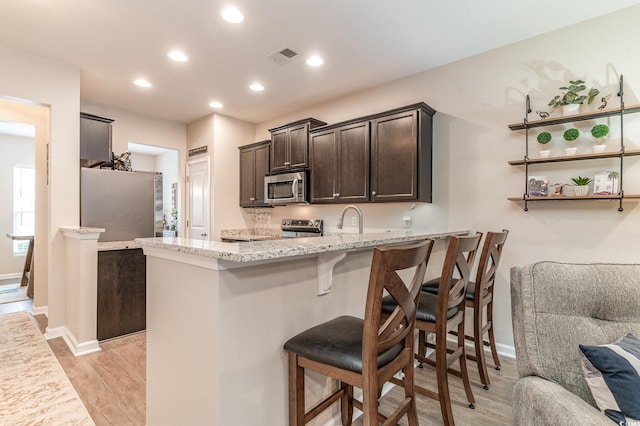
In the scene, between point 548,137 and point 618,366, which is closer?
point 618,366

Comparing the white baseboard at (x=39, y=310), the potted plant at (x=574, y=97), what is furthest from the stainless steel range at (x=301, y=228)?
the white baseboard at (x=39, y=310)

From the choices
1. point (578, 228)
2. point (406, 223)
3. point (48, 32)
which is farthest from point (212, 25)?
point (578, 228)

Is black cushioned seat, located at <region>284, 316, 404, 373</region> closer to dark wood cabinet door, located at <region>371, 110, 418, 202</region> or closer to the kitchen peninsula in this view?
the kitchen peninsula

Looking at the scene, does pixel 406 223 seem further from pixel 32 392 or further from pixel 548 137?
pixel 32 392

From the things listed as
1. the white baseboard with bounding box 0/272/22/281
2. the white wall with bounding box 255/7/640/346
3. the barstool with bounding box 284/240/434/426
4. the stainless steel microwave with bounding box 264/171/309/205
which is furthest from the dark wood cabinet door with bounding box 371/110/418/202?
the white baseboard with bounding box 0/272/22/281

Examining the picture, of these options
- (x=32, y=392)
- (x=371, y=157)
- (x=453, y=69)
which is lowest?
(x=32, y=392)

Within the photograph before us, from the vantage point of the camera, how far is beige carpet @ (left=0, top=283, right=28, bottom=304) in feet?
15.0

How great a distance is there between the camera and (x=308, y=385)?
1613mm

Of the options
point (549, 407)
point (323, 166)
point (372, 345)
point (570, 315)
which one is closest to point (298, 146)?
point (323, 166)

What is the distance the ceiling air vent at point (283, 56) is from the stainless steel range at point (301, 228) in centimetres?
211

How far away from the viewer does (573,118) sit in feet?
8.09

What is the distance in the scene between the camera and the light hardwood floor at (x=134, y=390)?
6.31ft

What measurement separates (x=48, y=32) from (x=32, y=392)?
2926mm

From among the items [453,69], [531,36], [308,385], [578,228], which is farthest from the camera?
[453,69]
